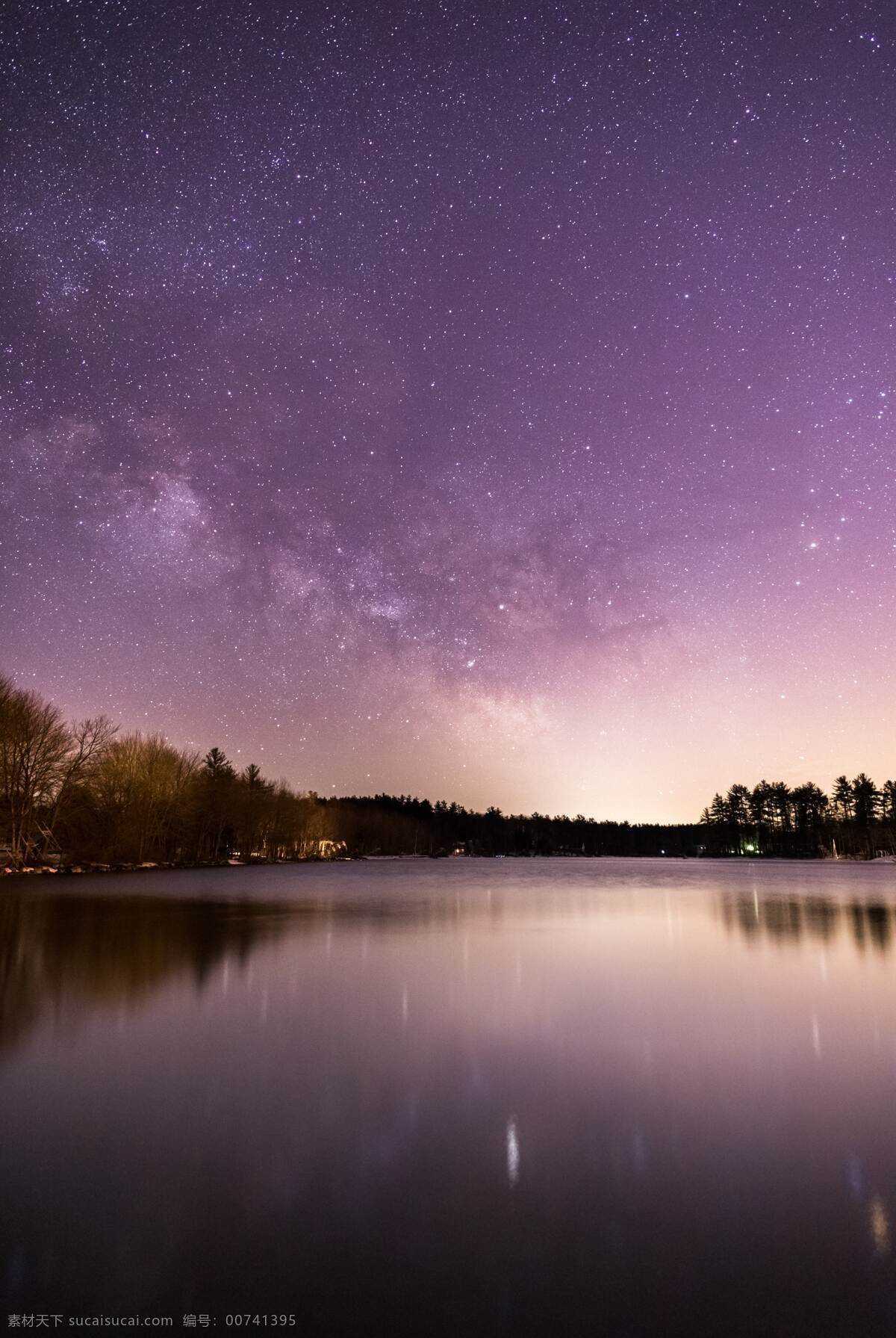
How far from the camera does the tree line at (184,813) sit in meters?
55.2

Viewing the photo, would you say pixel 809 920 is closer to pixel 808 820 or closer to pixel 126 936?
pixel 126 936

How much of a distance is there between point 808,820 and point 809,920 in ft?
476

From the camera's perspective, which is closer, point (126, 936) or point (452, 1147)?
point (452, 1147)

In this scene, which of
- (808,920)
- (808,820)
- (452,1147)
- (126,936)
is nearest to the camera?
(452,1147)

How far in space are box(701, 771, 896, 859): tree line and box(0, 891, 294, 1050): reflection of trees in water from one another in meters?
142

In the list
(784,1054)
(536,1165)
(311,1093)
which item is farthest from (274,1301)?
(784,1054)

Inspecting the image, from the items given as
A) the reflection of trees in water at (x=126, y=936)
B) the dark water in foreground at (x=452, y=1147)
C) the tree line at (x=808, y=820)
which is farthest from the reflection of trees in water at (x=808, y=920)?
the tree line at (x=808, y=820)

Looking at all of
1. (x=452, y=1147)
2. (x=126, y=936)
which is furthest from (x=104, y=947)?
(x=452, y=1147)

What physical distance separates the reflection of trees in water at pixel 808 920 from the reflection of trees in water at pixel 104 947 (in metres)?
14.3

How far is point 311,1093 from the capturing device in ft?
21.9

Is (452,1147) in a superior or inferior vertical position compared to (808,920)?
superior

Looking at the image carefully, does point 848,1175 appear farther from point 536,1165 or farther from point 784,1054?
point 784,1054

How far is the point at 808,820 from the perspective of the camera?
494ft

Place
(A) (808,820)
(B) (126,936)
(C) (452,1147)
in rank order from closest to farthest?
(C) (452,1147) < (B) (126,936) < (A) (808,820)
